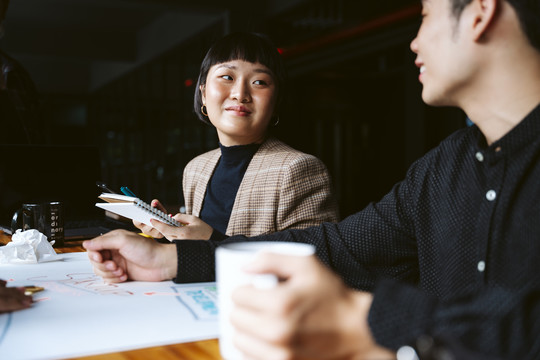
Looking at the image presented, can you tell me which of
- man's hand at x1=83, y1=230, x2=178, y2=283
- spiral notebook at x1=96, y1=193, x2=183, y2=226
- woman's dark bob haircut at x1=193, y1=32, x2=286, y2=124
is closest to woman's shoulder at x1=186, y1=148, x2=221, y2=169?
woman's dark bob haircut at x1=193, y1=32, x2=286, y2=124

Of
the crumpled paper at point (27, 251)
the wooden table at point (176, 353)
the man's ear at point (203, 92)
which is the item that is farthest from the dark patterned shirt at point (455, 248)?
the man's ear at point (203, 92)

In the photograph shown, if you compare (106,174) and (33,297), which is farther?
(106,174)

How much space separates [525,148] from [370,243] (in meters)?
0.38

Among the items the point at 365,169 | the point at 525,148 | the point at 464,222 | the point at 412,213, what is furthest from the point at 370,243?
the point at 365,169

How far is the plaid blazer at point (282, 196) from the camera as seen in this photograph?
5.16ft

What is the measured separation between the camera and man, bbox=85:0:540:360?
0.48m

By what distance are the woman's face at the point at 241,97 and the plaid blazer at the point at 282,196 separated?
4.9 inches

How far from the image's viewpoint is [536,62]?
83 cm

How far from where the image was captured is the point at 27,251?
1.20 metres

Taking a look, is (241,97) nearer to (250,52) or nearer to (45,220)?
(250,52)

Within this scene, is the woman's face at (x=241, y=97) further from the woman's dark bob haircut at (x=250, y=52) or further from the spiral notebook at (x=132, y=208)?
the spiral notebook at (x=132, y=208)

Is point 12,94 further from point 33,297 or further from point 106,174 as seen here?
point 106,174

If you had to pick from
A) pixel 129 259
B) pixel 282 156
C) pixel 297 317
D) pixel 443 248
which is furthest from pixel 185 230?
pixel 297 317

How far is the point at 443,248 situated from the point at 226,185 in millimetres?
1025
